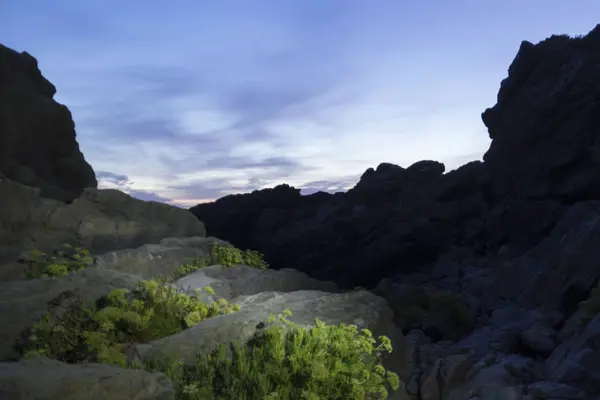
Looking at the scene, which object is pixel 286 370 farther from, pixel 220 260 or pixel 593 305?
pixel 593 305

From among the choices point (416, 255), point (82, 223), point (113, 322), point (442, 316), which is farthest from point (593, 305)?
point (416, 255)

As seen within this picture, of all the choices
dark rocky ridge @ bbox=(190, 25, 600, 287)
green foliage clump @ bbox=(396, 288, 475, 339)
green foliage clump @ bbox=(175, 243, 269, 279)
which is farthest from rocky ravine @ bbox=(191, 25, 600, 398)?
Result: green foliage clump @ bbox=(175, 243, 269, 279)

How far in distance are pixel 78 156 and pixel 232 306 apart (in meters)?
20.8

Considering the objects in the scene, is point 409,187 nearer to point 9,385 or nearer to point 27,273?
point 27,273

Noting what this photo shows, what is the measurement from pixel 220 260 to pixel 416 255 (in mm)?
18931

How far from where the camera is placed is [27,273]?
9930mm

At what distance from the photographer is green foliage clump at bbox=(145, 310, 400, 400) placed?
4.14 m

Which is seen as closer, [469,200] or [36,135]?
[36,135]

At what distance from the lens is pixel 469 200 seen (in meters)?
29.5

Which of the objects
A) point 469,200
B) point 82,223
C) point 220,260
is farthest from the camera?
point 469,200

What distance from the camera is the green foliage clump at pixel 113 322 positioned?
16.8ft

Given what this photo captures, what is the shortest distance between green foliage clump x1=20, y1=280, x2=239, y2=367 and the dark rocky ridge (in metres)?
21.5

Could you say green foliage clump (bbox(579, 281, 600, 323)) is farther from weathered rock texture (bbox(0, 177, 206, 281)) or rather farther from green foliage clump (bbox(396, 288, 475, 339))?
weathered rock texture (bbox(0, 177, 206, 281))

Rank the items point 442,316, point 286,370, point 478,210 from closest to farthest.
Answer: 1. point 286,370
2. point 442,316
3. point 478,210
